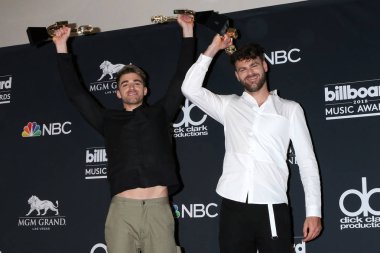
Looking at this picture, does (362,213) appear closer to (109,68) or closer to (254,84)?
(254,84)

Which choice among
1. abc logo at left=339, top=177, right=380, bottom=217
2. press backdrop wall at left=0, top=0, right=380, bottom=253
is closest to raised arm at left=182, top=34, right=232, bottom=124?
press backdrop wall at left=0, top=0, right=380, bottom=253

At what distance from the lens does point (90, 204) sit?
126 inches

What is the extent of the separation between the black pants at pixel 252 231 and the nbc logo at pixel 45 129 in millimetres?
1606

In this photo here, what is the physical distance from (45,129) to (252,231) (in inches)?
73.6

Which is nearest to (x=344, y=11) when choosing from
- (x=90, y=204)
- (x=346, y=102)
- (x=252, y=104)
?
(x=346, y=102)

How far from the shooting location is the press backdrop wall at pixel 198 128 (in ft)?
8.66

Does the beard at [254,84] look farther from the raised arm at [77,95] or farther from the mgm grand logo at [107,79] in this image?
the mgm grand logo at [107,79]

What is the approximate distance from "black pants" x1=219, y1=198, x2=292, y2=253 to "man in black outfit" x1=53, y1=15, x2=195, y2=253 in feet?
1.00

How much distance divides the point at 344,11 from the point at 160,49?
1.19 m

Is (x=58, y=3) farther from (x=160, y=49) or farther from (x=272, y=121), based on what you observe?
(x=272, y=121)

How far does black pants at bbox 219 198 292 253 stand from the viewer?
216 centimetres

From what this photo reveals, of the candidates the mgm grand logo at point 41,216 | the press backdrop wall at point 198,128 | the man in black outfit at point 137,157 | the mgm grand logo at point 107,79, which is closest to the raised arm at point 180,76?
the man in black outfit at point 137,157

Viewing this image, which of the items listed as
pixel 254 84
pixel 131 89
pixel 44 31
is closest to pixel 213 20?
pixel 254 84

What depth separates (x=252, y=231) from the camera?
2.18 m
